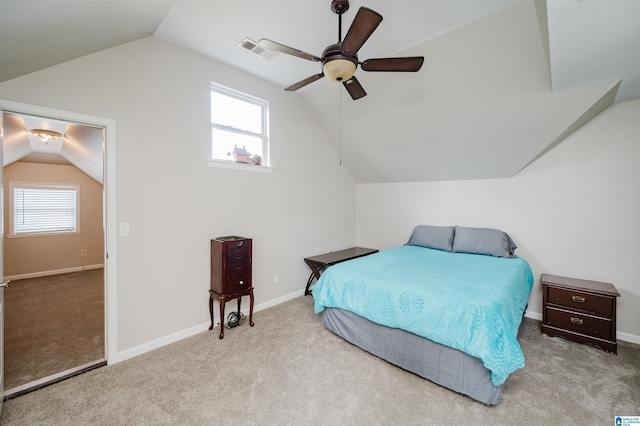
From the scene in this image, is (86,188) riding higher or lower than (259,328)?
higher

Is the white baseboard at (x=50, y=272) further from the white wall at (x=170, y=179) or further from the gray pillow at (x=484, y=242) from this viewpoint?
the gray pillow at (x=484, y=242)

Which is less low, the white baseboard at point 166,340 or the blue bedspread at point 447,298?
the blue bedspread at point 447,298

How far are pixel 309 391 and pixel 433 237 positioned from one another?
2.70 m

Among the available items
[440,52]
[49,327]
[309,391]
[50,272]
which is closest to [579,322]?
[309,391]

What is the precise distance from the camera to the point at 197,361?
7.73 feet

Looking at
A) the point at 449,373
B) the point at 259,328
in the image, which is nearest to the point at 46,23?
the point at 259,328

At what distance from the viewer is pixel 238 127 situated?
3316 millimetres

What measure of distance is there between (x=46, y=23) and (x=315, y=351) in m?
2.99

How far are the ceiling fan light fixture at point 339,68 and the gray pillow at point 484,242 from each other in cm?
272

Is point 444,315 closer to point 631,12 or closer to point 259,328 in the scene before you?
point 259,328

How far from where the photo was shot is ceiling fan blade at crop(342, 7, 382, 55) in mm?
1504

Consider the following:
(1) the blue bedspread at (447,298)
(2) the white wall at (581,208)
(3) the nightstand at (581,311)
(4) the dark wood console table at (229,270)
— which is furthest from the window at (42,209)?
Answer: (3) the nightstand at (581,311)

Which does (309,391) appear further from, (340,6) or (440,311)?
(340,6)

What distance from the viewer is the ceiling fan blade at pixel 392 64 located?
6.40ft
